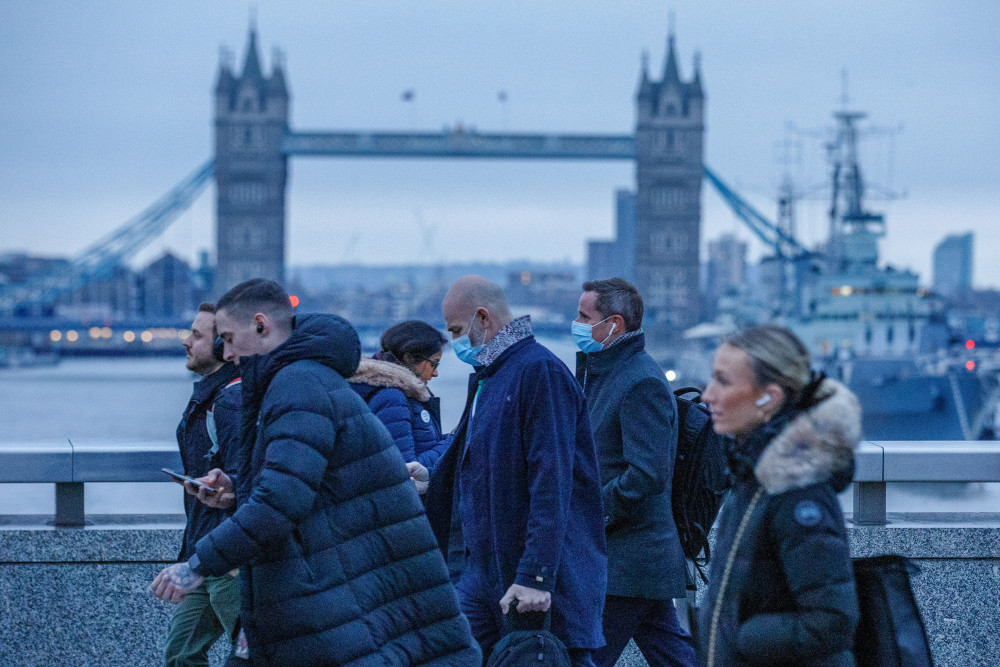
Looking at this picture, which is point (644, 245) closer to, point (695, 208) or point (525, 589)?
point (695, 208)

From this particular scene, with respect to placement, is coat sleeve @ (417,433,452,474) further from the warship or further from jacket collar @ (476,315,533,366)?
the warship

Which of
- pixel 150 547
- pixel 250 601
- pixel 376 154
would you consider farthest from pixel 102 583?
pixel 376 154

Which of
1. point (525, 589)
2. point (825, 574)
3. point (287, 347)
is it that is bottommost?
point (525, 589)

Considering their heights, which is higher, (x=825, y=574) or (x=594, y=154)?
(x=594, y=154)

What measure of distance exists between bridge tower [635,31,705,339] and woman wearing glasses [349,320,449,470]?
66428 mm

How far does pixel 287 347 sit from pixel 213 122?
236 feet

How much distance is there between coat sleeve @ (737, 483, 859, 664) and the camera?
181 cm

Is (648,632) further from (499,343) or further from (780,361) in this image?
(780,361)

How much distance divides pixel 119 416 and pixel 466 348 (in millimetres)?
39298

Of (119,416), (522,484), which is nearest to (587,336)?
(522,484)

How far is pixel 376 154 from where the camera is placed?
66.6 meters

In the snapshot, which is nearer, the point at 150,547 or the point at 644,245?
the point at 150,547

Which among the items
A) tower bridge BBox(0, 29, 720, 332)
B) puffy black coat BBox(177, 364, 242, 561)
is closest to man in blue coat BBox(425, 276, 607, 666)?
puffy black coat BBox(177, 364, 242, 561)

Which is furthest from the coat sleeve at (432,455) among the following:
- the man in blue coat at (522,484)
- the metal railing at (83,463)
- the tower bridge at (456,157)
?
the tower bridge at (456,157)
